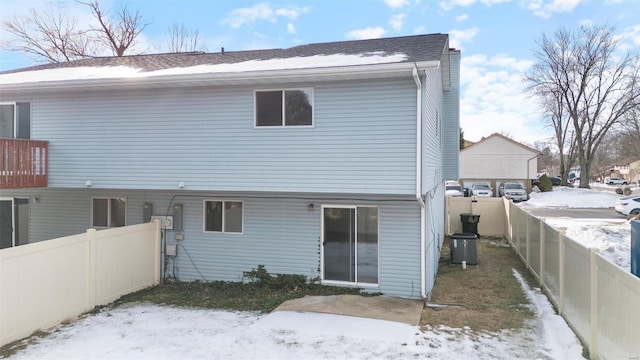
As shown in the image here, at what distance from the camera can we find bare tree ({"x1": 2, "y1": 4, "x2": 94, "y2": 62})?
73.0 ft

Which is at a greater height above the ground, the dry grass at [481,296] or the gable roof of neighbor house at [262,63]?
the gable roof of neighbor house at [262,63]

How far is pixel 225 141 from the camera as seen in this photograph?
8.74 metres

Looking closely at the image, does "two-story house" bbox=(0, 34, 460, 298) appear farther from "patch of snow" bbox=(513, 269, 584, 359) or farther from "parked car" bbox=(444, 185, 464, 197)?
"parked car" bbox=(444, 185, 464, 197)

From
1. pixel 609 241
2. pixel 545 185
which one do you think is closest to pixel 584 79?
pixel 545 185

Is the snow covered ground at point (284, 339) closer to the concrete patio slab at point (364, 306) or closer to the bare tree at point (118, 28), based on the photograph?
the concrete patio slab at point (364, 306)

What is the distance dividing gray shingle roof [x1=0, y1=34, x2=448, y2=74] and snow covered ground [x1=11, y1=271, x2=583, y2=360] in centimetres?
497

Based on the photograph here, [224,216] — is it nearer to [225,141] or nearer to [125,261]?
[225,141]

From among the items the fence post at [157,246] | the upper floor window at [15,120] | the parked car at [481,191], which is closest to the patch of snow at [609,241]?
the fence post at [157,246]

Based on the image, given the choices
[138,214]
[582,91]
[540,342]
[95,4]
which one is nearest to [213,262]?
[138,214]

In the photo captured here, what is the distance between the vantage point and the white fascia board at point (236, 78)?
7508mm

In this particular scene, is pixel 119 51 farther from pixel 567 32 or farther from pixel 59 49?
pixel 567 32

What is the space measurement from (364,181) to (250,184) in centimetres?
234

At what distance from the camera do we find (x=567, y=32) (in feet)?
125

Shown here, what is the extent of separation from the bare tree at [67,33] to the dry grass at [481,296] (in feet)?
74.7
